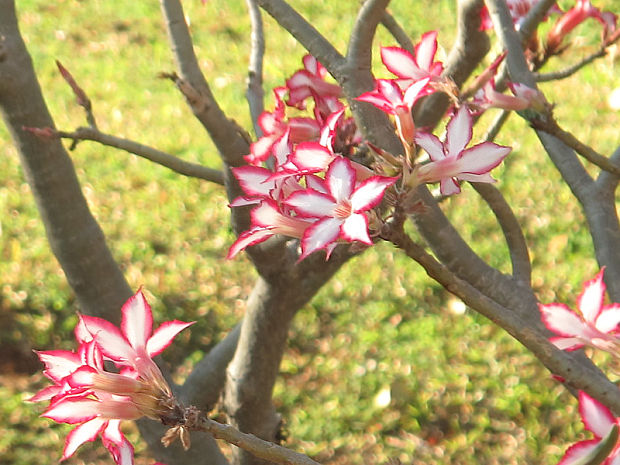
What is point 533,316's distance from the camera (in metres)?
1.17

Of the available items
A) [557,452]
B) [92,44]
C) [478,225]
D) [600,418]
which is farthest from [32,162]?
[92,44]

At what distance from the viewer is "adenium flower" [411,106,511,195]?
2.45ft

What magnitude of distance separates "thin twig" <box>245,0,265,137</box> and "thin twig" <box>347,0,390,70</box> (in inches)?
12.8

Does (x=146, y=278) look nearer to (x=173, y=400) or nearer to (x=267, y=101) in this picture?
(x=267, y=101)

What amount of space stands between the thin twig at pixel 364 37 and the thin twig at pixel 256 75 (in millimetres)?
324

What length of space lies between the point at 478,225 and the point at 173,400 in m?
2.69

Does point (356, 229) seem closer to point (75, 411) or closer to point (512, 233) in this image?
point (75, 411)

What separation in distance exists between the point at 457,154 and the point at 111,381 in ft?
1.16

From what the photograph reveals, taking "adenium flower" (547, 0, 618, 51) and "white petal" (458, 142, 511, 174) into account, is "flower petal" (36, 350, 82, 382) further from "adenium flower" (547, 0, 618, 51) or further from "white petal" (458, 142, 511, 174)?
"adenium flower" (547, 0, 618, 51)

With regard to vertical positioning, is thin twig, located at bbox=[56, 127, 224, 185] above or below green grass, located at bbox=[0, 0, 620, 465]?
below

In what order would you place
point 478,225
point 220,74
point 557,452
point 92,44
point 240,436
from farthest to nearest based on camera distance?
point 92,44 → point 220,74 → point 478,225 → point 557,452 → point 240,436

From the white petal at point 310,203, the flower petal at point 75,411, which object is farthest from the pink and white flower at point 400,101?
the flower petal at point 75,411

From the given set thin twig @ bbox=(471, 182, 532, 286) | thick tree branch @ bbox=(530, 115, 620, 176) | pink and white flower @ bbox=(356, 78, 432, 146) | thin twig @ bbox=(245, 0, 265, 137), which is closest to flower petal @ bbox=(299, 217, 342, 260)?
pink and white flower @ bbox=(356, 78, 432, 146)

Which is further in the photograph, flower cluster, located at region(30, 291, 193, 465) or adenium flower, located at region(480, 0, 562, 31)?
adenium flower, located at region(480, 0, 562, 31)
